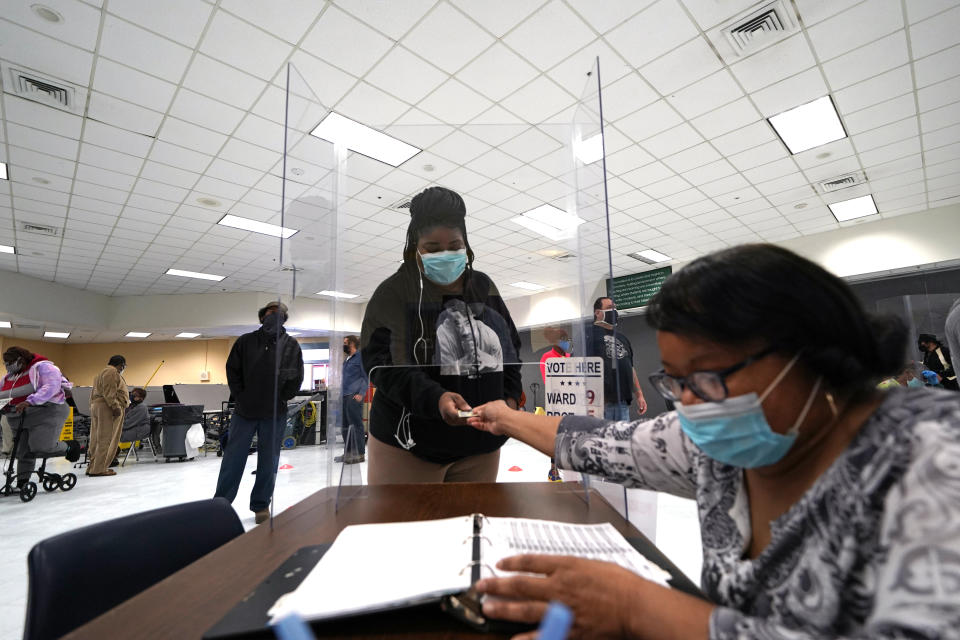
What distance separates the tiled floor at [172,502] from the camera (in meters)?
1.12

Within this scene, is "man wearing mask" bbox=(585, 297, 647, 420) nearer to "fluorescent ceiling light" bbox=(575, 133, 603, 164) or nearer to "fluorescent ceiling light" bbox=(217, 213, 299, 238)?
"fluorescent ceiling light" bbox=(575, 133, 603, 164)

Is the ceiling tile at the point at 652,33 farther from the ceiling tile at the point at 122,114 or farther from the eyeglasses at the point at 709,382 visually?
the ceiling tile at the point at 122,114

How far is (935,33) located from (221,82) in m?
4.90

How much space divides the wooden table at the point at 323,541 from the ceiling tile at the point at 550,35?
2744mm

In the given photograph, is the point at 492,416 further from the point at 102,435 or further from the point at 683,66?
the point at 102,435

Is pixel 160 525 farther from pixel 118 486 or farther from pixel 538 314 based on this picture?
pixel 118 486

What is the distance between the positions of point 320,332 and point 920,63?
4.55 metres

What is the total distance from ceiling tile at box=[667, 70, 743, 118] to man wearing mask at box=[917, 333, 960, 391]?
3.20 m

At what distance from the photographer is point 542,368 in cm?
117

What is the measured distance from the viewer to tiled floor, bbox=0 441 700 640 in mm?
1123

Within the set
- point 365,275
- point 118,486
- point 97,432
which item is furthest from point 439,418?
point 97,432

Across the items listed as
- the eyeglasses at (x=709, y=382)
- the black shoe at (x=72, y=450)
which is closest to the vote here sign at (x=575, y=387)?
the eyeglasses at (x=709, y=382)

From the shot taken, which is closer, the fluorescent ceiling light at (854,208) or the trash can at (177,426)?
the fluorescent ceiling light at (854,208)

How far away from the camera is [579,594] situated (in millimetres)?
444
